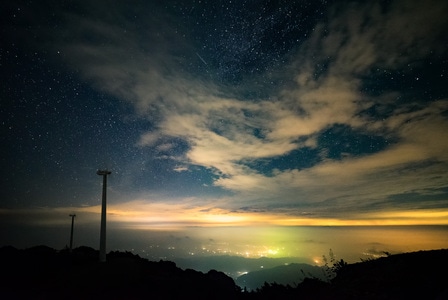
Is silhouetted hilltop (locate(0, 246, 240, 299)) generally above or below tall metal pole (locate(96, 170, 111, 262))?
below

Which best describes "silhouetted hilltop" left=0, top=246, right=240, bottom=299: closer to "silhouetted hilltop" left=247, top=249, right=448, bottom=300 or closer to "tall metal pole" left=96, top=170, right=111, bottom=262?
"tall metal pole" left=96, top=170, right=111, bottom=262

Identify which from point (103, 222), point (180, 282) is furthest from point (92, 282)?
point (103, 222)

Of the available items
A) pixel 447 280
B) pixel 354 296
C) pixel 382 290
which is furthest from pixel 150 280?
pixel 447 280

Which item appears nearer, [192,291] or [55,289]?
[55,289]

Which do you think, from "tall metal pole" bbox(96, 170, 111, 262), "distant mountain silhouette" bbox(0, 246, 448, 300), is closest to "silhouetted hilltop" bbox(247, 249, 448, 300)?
"distant mountain silhouette" bbox(0, 246, 448, 300)

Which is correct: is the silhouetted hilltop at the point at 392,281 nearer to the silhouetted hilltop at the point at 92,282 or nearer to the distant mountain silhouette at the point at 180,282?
the distant mountain silhouette at the point at 180,282

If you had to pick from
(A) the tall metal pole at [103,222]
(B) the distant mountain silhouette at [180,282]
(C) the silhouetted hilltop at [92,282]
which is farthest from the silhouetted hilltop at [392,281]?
(A) the tall metal pole at [103,222]

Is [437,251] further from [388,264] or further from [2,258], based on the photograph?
[2,258]

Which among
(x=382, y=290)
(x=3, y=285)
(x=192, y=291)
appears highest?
(x=382, y=290)
